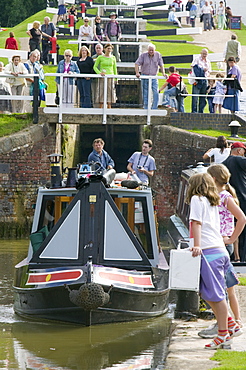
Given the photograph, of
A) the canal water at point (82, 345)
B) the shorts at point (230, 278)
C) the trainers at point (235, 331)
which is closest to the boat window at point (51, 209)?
the canal water at point (82, 345)

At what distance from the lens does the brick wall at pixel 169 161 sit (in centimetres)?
1934

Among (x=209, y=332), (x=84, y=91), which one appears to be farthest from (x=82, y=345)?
(x=84, y=91)

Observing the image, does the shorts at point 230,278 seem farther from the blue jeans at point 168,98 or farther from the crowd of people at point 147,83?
the blue jeans at point 168,98

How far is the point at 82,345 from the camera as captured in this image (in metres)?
9.10

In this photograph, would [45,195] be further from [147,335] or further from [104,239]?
[147,335]

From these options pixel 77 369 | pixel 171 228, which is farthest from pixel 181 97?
pixel 77 369

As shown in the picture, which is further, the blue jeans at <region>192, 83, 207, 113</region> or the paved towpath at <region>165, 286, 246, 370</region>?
the blue jeans at <region>192, 83, 207, 113</region>

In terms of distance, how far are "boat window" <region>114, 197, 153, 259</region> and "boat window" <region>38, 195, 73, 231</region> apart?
2.46 ft

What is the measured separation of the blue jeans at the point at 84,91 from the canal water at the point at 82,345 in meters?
9.29

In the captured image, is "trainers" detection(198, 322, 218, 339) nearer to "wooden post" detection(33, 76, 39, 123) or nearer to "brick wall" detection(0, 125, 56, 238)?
"brick wall" detection(0, 125, 56, 238)

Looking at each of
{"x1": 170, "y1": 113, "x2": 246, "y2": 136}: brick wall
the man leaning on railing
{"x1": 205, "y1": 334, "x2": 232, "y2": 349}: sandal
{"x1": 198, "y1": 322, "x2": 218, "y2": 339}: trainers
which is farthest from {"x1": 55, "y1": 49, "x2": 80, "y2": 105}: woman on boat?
{"x1": 205, "y1": 334, "x2": 232, "y2": 349}: sandal

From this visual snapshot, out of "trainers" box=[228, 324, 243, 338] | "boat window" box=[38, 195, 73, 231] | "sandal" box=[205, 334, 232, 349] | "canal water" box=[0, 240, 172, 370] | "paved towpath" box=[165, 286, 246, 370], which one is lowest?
"canal water" box=[0, 240, 172, 370]

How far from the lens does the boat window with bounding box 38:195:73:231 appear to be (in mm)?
10914

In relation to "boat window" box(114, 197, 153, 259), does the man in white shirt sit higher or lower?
higher
